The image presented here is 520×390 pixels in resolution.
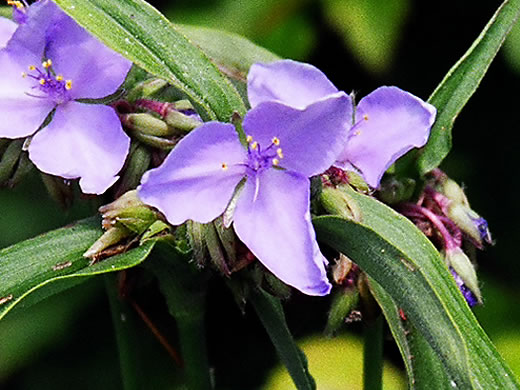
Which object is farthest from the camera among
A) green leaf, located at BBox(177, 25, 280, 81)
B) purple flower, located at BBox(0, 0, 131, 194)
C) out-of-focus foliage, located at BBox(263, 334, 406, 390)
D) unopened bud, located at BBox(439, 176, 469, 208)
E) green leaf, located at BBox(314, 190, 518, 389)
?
out-of-focus foliage, located at BBox(263, 334, 406, 390)

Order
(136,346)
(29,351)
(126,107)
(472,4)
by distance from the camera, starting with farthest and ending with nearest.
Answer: (472,4)
(29,351)
(136,346)
(126,107)

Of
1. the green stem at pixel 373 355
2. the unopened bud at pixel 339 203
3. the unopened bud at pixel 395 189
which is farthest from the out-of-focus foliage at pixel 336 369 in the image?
the unopened bud at pixel 339 203

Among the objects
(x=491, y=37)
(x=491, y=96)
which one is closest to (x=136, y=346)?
(x=491, y=37)

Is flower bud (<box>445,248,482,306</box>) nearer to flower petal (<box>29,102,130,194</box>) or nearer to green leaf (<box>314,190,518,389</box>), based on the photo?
green leaf (<box>314,190,518,389</box>)

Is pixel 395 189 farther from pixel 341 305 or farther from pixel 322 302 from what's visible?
pixel 322 302

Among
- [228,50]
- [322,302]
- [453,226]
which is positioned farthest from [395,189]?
[322,302]

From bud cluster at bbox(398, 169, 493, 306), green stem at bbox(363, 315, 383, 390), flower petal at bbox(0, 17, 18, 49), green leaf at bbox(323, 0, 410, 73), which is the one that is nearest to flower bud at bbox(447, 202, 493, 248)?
bud cluster at bbox(398, 169, 493, 306)

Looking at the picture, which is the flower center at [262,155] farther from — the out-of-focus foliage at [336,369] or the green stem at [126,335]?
the out-of-focus foliage at [336,369]

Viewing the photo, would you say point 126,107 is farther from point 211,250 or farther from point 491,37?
point 491,37
